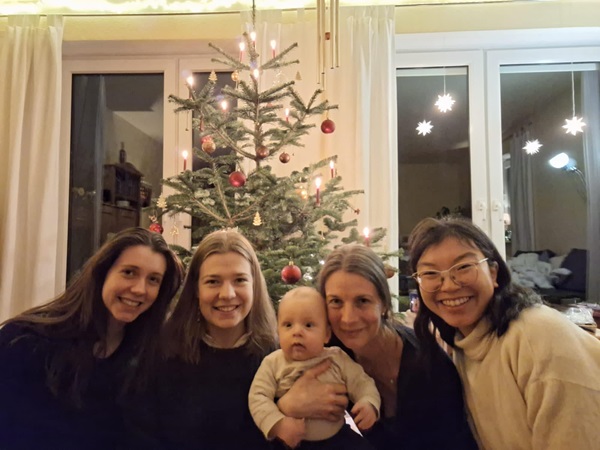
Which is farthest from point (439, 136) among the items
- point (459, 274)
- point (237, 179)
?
point (459, 274)

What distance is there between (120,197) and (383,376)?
2.60 m

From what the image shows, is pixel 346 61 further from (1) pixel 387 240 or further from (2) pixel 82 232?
(2) pixel 82 232

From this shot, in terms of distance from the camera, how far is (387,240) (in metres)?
2.67

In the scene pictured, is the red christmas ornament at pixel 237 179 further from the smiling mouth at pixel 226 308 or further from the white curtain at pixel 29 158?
the white curtain at pixel 29 158

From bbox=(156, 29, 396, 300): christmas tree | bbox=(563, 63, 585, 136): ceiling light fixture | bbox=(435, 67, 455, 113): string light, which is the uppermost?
bbox=(435, 67, 455, 113): string light

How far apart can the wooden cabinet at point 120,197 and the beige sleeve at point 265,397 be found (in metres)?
2.36

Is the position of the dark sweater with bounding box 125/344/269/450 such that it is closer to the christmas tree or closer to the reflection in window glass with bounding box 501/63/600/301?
the christmas tree

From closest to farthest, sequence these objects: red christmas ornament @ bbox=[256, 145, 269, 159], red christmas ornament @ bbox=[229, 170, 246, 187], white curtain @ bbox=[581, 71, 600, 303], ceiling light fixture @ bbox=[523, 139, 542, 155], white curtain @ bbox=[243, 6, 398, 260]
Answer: red christmas ornament @ bbox=[229, 170, 246, 187], red christmas ornament @ bbox=[256, 145, 269, 159], white curtain @ bbox=[243, 6, 398, 260], white curtain @ bbox=[581, 71, 600, 303], ceiling light fixture @ bbox=[523, 139, 542, 155]

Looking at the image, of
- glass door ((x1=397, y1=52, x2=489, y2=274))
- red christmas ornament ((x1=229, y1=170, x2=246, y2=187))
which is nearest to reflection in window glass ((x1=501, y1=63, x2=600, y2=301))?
glass door ((x1=397, y1=52, x2=489, y2=274))

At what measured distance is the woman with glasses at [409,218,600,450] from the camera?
3.25ft

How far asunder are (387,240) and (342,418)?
1593 mm

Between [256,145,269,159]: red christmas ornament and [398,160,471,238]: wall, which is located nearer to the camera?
[256,145,269,159]: red christmas ornament

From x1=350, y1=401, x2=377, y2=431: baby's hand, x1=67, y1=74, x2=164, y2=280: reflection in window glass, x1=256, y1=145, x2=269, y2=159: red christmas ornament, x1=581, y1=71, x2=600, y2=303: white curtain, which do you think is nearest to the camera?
x1=350, y1=401, x2=377, y2=431: baby's hand

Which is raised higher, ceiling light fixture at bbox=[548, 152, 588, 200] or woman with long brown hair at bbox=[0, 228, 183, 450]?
ceiling light fixture at bbox=[548, 152, 588, 200]
